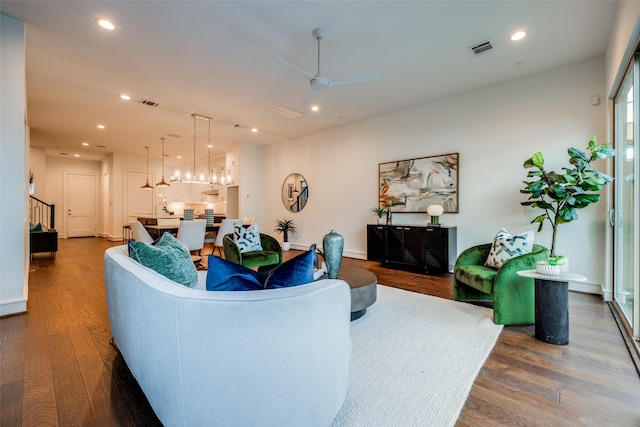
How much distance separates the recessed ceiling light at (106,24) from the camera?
2.79 meters

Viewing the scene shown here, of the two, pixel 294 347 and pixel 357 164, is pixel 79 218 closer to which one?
pixel 357 164

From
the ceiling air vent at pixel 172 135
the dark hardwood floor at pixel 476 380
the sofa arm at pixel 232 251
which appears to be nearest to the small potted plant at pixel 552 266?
the dark hardwood floor at pixel 476 380

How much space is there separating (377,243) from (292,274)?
164 inches

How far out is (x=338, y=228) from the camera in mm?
6438

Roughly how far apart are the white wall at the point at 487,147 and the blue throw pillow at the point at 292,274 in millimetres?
4018

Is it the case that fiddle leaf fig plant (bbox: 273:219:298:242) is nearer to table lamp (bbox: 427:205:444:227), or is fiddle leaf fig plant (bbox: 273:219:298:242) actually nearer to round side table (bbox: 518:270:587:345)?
table lamp (bbox: 427:205:444:227)

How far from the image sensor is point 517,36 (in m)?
3.06

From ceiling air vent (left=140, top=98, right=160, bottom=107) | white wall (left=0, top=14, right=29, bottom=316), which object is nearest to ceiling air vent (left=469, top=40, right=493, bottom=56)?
white wall (left=0, top=14, right=29, bottom=316)

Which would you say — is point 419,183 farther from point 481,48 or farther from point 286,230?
point 286,230

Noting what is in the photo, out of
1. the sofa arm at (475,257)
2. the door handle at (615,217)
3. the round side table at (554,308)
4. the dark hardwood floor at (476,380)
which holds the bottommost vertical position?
the dark hardwood floor at (476,380)

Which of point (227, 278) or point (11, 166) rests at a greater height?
point (11, 166)

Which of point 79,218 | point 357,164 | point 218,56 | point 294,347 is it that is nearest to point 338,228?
point 357,164

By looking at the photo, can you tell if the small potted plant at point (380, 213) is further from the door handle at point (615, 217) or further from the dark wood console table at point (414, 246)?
the door handle at point (615, 217)

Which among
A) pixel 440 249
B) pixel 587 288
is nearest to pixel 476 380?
pixel 440 249
